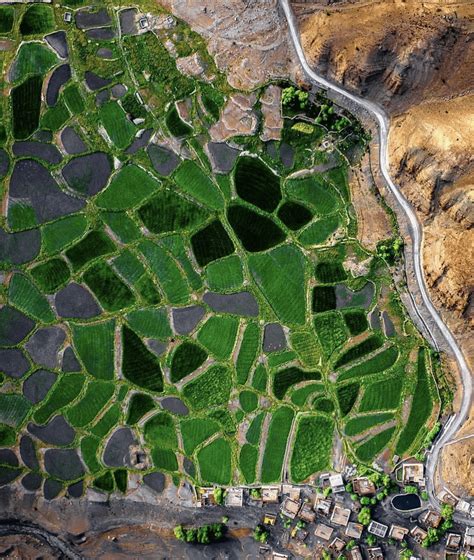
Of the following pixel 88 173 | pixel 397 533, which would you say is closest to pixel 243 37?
pixel 88 173

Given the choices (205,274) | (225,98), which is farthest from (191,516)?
(225,98)

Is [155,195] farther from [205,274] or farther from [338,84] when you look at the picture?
[338,84]

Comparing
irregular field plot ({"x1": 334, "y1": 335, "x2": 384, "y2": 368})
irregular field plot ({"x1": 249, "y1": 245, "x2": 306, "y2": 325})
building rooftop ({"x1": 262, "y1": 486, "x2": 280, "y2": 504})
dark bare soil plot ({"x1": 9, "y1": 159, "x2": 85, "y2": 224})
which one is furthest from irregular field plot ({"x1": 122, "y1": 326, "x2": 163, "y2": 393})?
irregular field plot ({"x1": 334, "y1": 335, "x2": 384, "y2": 368})

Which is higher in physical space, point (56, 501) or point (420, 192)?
point (420, 192)

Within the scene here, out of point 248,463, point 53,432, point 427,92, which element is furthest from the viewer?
point 53,432

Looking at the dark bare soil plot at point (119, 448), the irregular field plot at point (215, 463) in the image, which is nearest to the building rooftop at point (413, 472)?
the irregular field plot at point (215, 463)

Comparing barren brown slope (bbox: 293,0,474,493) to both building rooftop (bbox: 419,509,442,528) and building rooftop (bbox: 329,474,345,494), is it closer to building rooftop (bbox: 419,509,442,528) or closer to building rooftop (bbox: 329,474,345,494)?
building rooftop (bbox: 419,509,442,528)

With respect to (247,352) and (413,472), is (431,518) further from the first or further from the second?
(247,352)
